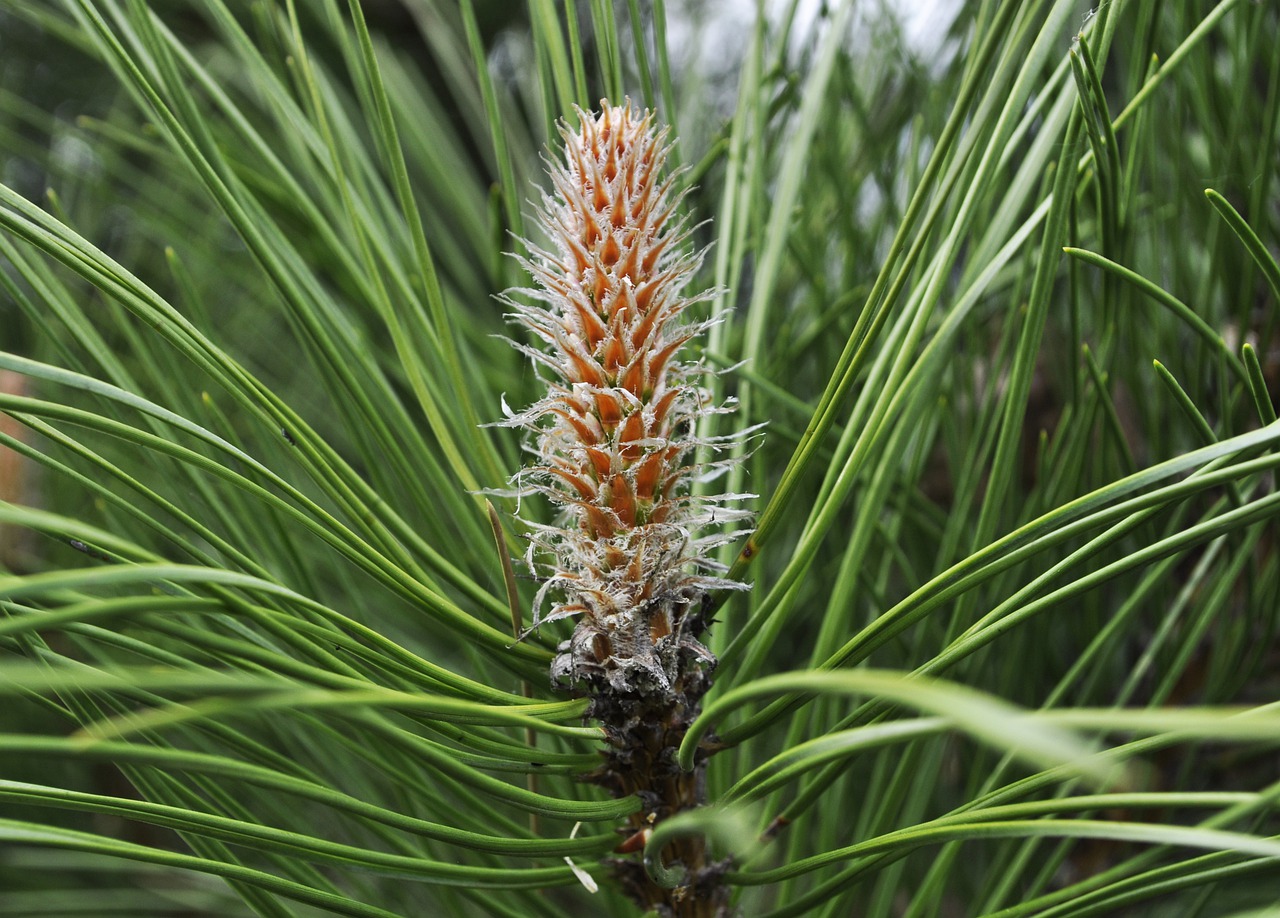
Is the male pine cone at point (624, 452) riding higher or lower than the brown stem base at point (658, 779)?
higher

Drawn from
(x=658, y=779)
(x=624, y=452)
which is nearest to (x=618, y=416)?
(x=624, y=452)

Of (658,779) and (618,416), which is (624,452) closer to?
(618,416)

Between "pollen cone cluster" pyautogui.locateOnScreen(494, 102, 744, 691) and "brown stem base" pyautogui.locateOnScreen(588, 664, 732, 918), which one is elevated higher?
"pollen cone cluster" pyautogui.locateOnScreen(494, 102, 744, 691)

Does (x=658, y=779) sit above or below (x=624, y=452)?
below

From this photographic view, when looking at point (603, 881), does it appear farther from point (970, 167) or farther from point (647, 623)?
point (970, 167)

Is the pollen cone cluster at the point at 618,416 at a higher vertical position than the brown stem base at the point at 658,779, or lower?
higher

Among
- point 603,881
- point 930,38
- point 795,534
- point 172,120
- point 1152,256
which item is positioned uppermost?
point 930,38

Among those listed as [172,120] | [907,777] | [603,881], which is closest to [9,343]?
[172,120]

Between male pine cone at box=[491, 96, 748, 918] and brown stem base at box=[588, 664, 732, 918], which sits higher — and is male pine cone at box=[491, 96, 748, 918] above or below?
above
